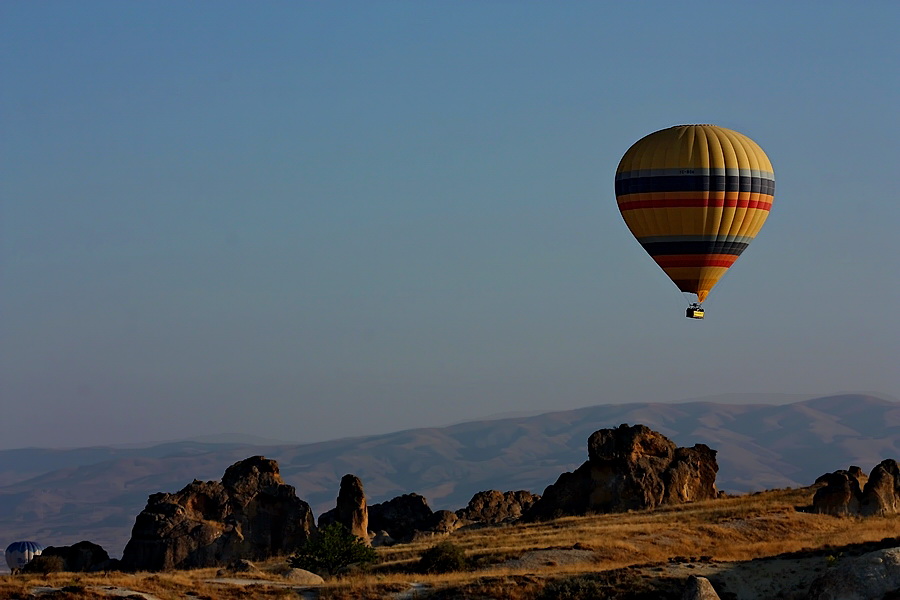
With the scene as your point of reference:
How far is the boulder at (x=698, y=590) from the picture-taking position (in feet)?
142

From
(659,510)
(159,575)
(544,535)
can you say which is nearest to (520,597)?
(159,575)

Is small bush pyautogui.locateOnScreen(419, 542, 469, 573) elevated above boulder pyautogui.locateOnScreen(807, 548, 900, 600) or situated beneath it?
elevated above

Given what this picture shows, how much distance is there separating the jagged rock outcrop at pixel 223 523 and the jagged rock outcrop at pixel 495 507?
562 inches

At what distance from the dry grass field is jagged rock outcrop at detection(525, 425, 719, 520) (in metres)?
2.96

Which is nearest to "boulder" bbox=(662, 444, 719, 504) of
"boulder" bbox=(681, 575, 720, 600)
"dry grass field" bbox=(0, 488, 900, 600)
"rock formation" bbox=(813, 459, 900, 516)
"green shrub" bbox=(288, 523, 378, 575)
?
"dry grass field" bbox=(0, 488, 900, 600)

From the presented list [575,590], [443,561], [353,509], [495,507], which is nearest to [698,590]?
[575,590]

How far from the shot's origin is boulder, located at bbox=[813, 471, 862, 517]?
66.6 metres

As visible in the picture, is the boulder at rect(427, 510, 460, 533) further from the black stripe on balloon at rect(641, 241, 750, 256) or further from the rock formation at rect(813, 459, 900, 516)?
the rock formation at rect(813, 459, 900, 516)

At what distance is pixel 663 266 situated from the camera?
75312mm

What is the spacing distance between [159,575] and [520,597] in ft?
42.8

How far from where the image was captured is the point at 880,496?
6669cm

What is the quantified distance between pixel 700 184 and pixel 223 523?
2880 cm

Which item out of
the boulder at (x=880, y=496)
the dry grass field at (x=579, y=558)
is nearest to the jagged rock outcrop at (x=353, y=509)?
the dry grass field at (x=579, y=558)

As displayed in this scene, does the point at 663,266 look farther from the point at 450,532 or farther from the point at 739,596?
the point at 739,596
